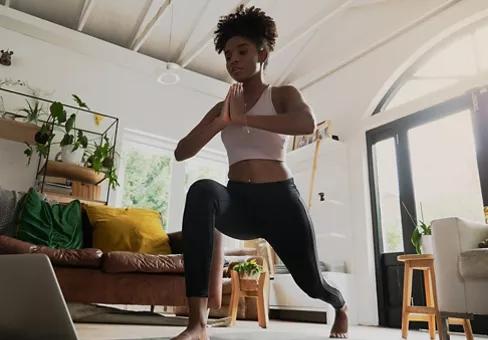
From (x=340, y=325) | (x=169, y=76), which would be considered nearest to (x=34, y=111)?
(x=169, y=76)

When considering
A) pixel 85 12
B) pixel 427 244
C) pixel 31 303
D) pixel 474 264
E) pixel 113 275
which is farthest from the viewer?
pixel 85 12

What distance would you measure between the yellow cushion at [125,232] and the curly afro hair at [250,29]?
203cm

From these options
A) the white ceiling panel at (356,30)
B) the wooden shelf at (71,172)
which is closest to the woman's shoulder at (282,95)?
the wooden shelf at (71,172)

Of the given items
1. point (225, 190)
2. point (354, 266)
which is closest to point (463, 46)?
point (354, 266)

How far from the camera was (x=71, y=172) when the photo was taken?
13.4ft

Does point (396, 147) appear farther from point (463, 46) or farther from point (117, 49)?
point (117, 49)

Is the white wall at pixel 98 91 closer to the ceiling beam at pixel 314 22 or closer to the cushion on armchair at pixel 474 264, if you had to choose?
the ceiling beam at pixel 314 22

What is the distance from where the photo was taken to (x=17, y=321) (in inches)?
25.4

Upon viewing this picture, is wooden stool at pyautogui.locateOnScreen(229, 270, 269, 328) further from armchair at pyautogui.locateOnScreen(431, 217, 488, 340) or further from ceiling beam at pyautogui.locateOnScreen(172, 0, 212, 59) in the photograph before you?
ceiling beam at pyautogui.locateOnScreen(172, 0, 212, 59)

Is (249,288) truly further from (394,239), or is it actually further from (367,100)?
(367,100)

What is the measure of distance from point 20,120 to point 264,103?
359cm

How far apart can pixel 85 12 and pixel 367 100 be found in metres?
3.07

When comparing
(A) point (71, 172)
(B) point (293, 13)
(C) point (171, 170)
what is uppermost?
(B) point (293, 13)

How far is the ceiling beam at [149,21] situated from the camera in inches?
175
